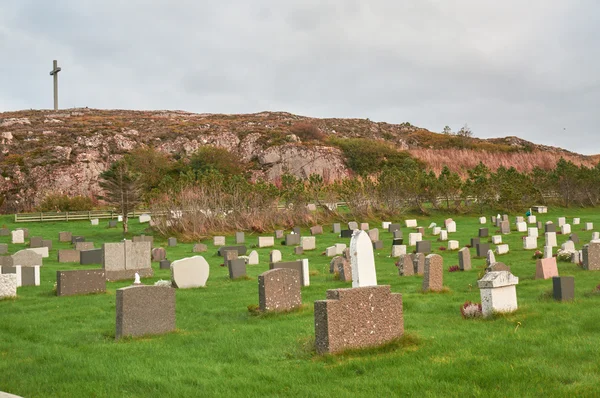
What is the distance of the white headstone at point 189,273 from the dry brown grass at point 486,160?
196 ft

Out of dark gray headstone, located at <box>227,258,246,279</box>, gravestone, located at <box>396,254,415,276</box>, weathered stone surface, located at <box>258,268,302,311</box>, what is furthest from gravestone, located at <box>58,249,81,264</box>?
weathered stone surface, located at <box>258,268,302,311</box>

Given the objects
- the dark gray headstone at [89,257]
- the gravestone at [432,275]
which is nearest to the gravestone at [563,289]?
the gravestone at [432,275]

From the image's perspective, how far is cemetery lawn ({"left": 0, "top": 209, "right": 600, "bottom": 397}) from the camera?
6773 mm

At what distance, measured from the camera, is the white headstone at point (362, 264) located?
29.9ft

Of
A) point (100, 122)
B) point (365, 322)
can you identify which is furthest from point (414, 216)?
point (100, 122)

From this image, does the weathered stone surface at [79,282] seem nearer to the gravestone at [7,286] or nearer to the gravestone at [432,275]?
the gravestone at [7,286]

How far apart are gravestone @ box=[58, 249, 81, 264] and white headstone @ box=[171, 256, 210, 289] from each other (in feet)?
36.0

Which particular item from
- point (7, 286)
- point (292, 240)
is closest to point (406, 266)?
point (7, 286)

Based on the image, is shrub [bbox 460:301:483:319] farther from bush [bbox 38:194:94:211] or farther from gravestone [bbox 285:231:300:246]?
bush [bbox 38:194:94:211]

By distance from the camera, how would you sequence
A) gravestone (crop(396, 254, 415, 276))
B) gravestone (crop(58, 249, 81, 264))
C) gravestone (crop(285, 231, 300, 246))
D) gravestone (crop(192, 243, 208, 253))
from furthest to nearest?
gravestone (crop(285, 231, 300, 246))
gravestone (crop(192, 243, 208, 253))
gravestone (crop(58, 249, 81, 264))
gravestone (crop(396, 254, 415, 276))

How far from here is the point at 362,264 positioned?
918cm

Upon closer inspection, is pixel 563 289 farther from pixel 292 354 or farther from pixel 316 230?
pixel 316 230

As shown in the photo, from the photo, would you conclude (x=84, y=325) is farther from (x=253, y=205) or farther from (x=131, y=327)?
(x=253, y=205)

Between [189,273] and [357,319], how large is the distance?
9188 mm
